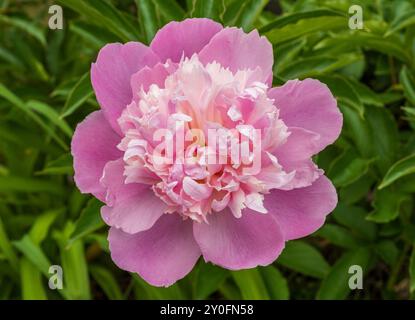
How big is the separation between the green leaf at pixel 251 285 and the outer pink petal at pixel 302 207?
1.22ft

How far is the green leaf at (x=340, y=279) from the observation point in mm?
1078

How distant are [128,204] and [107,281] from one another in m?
0.60

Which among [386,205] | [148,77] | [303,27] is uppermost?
[303,27]

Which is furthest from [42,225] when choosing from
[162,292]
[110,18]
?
[110,18]

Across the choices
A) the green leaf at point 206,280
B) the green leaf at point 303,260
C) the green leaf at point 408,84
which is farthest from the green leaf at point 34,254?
the green leaf at point 408,84

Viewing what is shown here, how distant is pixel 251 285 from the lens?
1078 mm

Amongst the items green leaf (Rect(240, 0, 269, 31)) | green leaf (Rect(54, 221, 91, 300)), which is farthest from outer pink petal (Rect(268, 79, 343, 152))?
green leaf (Rect(54, 221, 91, 300))

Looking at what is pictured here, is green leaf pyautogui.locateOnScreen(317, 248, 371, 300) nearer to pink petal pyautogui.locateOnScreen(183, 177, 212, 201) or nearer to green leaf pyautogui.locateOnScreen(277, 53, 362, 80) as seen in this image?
green leaf pyautogui.locateOnScreen(277, 53, 362, 80)

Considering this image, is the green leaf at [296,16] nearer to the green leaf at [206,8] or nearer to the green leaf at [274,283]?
the green leaf at [206,8]

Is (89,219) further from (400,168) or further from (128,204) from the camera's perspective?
(400,168)

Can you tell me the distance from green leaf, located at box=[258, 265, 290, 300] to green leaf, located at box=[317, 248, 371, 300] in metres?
0.06

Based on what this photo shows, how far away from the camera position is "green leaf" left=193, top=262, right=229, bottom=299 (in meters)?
1.03
